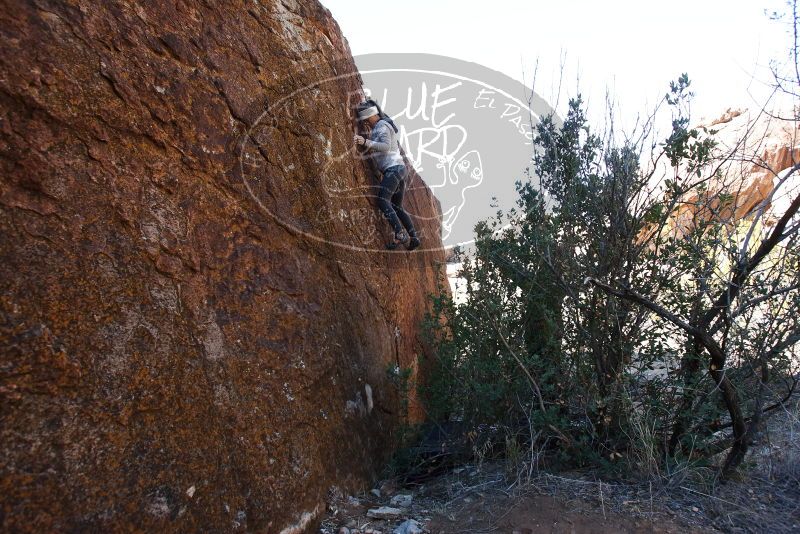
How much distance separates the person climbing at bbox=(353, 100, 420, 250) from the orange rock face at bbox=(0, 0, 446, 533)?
3.36 feet

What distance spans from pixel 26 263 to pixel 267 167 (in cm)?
168

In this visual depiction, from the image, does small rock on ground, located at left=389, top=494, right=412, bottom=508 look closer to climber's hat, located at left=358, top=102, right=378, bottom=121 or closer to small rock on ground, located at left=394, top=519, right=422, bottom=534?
small rock on ground, located at left=394, top=519, right=422, bottom=534

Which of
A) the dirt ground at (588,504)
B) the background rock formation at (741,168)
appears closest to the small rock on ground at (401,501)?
the dirt ground at (588,504)

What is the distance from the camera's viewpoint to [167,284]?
9.18 ft

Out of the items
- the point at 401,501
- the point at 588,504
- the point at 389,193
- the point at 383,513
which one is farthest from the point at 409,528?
the point at 389,193

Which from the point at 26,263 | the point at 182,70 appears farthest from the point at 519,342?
the point at 26,263

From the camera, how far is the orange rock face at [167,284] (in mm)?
2248

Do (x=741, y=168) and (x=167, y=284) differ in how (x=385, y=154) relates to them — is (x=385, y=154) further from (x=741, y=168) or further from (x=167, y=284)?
(x=167, y=284)

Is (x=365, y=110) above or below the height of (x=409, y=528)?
above

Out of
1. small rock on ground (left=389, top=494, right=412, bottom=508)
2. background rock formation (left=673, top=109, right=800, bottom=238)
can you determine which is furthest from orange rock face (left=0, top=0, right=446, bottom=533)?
background rock formation (left=673, top=109, right=800, bottom=238)

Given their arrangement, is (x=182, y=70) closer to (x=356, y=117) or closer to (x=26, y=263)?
(x=26, y=263)

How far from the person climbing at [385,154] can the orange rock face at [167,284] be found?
1024 mm

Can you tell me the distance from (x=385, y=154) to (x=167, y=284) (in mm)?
3004

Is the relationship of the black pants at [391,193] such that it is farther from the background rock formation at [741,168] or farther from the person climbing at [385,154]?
the background rock formation at [741,168]
